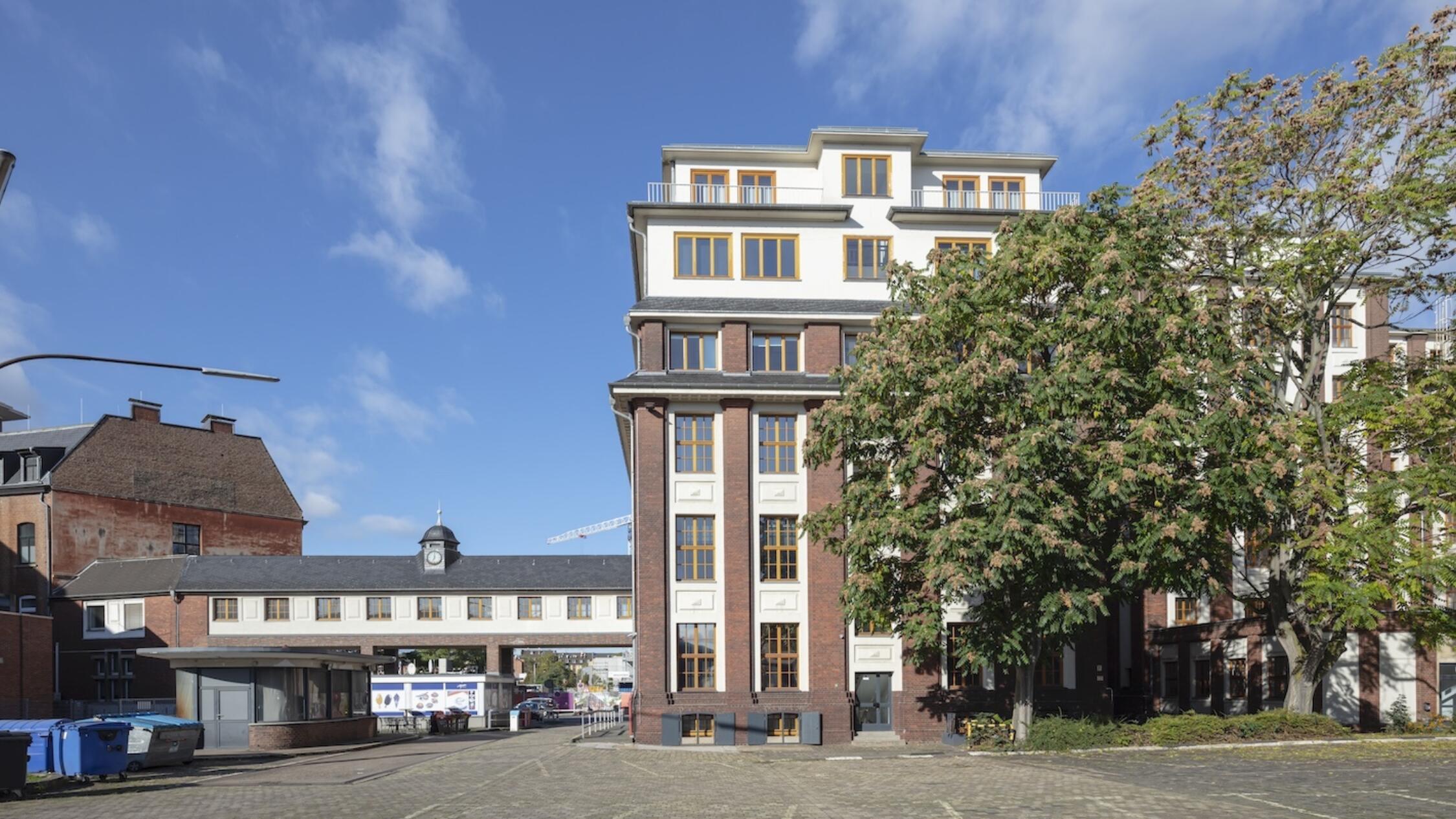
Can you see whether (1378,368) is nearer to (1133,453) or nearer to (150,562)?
(1133,453)

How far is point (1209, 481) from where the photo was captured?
96.6 feet

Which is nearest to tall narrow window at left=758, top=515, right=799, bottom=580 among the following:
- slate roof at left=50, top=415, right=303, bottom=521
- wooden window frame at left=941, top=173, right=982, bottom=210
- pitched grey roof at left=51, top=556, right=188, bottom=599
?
wooden window frame at left=941, top=173, right=982, bottom=210

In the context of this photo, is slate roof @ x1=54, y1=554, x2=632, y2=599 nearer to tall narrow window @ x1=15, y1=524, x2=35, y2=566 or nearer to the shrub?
tall narrow window @ x1=15, y1=524, x2=35, y2=566

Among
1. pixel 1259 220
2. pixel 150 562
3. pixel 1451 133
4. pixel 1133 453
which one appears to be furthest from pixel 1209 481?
pixel 150 562

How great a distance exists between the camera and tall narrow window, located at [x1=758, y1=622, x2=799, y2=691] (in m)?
40.0

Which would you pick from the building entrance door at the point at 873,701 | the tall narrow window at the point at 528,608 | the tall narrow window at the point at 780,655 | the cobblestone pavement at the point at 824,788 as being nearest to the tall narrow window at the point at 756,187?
the tall narrow window at the point at 780,655

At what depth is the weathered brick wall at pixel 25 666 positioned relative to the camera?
50094 mm

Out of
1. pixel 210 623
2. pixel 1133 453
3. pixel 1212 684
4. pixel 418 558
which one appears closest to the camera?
pixel 1133 453

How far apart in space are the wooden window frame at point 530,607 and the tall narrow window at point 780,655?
31.0m

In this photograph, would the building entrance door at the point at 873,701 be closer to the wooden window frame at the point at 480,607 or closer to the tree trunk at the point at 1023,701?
the tree trunk at the point at 1023,701

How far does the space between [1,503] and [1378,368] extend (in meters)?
67.3

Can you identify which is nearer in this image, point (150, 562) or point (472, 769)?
point (472, 769)

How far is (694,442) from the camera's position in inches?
1602

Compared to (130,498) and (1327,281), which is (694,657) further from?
(130,498)
